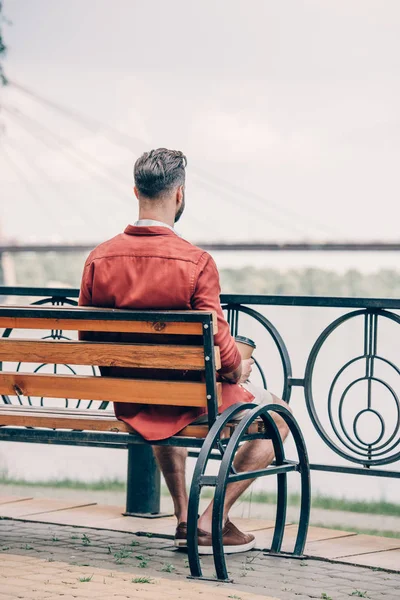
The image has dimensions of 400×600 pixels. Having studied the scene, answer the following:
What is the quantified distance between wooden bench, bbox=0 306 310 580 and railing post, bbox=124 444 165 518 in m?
0.79

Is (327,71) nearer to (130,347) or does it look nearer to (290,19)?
(290,19)

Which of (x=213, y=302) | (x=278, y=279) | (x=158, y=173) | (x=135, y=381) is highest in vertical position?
(x=278, y=279)

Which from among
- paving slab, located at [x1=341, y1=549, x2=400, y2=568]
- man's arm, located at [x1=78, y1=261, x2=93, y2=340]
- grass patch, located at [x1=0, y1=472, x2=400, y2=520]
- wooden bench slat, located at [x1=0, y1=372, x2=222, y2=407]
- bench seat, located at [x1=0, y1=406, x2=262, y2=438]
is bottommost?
grass patch, located at [x1=0, y1=472, x2=400, y2=520]

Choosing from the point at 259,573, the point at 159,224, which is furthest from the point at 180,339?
the point at 259,573

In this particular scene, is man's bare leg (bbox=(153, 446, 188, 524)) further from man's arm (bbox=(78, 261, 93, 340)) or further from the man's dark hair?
the man's dark hair

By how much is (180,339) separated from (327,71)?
47.7 m

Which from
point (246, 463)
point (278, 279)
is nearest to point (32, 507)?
point (246, 463)

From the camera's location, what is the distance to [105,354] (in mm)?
→ 2779

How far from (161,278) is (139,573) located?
30.4 inches

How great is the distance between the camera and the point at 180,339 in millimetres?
2818

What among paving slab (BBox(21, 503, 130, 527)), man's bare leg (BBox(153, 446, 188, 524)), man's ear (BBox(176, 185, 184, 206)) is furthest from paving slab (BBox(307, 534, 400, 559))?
man's ear (BBox(176, 185, 184, 206))

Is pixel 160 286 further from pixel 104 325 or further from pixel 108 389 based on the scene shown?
pixel 108 389

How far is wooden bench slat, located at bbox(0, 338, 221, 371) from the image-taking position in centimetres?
270

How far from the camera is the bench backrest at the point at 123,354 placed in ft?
8.84
